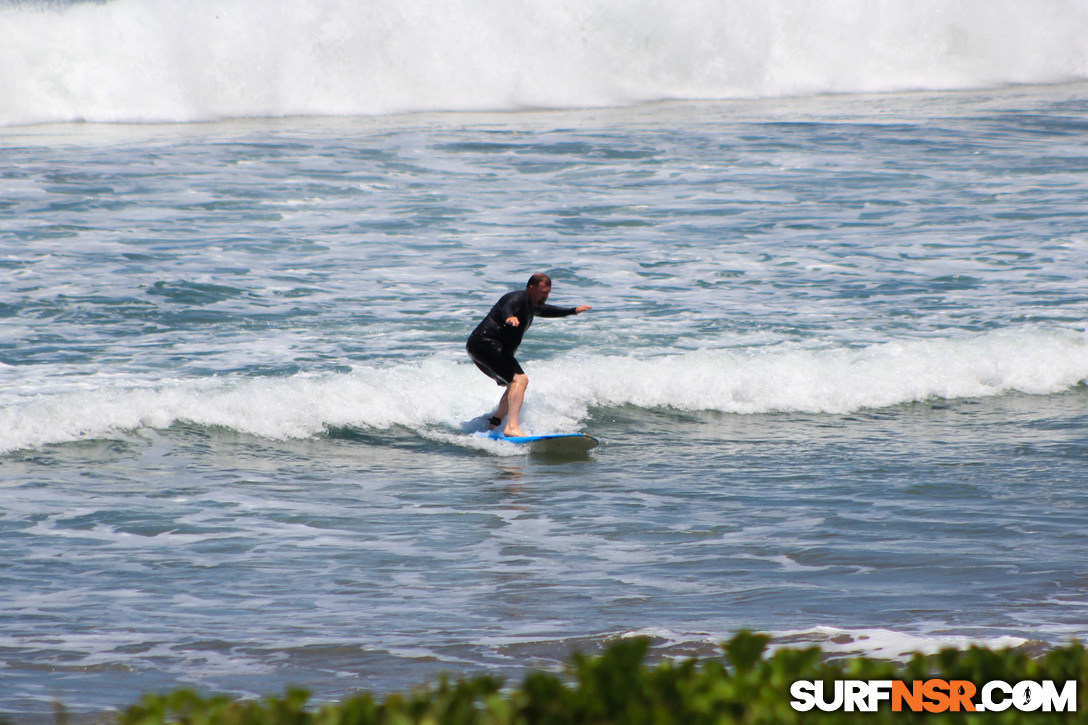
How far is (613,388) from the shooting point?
12586 millimetres

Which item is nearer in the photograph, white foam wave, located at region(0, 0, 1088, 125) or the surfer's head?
the surfer's head

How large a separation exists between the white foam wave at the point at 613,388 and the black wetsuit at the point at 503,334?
98cm

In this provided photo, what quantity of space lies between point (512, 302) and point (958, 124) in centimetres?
2149

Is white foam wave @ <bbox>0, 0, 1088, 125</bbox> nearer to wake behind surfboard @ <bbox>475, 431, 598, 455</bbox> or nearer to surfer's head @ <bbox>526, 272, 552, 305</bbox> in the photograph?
surfer's head @ <bbox>526, 272, 552, 305</bbox>

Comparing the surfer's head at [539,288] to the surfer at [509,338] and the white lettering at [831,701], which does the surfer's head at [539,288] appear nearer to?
the surfer at [509,338]

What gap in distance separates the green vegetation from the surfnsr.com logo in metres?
0.02

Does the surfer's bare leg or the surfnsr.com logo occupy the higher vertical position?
the surfer's bare leg

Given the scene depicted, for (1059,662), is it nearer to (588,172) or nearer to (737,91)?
(588,172)

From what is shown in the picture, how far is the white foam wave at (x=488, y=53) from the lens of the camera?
101 ft

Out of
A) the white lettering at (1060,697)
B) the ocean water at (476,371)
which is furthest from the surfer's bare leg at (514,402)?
the white lettering at (1060,697)

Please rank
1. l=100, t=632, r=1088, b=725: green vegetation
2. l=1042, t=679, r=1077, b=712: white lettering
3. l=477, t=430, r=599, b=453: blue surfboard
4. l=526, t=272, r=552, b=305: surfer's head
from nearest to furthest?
l=100, t=632, r=1088, b=725: green vegetation, l=1042, t=679, r=1077, b=712: white lettering, l=477, t=430, r=599, b=453: blue surfboard, l=526, t=272, r=552, b=305: surfer's head

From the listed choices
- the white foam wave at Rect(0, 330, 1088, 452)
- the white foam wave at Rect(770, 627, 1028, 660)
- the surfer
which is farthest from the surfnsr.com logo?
the white foam wave at Rect(0, 330, 1088, 452)

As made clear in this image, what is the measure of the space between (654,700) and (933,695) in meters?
0.72

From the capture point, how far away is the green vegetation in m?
2.66
